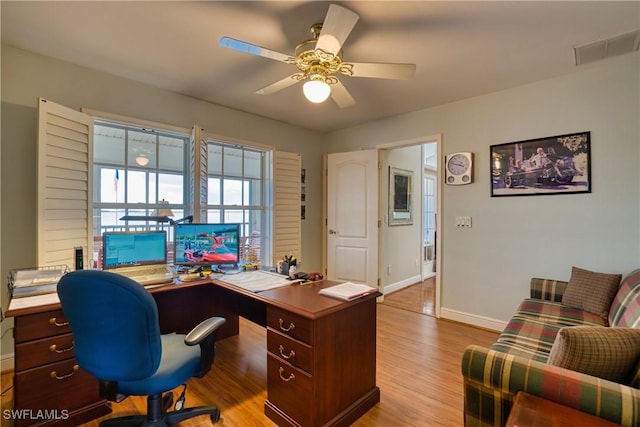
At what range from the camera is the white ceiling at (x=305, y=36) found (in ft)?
5.83

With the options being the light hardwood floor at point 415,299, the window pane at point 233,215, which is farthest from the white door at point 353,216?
the window pane at point 233,215

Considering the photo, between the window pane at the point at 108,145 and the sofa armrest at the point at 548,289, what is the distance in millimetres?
3998

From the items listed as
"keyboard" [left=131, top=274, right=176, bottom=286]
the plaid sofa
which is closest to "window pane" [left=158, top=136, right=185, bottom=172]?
"keyboard" [left=131, top=274, right=176, bottom=286]

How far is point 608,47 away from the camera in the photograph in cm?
216

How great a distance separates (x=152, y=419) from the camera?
4.97 feet

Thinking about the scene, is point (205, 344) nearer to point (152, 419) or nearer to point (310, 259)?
point (152, 419)

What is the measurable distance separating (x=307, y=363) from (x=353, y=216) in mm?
2821

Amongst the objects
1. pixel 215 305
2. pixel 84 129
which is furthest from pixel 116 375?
pixel 84 129

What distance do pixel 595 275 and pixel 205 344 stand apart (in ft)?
9.41

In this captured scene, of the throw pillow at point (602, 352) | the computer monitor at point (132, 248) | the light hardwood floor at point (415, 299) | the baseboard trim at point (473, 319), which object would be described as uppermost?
the computer monitor at point (132, 248)

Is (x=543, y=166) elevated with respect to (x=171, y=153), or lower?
lower

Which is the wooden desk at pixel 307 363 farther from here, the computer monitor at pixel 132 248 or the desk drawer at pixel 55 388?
the computer monitor at pixel 132 248

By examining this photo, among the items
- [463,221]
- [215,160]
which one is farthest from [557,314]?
[215,160]

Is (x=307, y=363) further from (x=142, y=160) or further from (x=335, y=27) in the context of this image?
(x=142, y=160)
